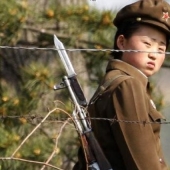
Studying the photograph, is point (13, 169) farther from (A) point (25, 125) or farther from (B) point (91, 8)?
(B) point (91, 8)

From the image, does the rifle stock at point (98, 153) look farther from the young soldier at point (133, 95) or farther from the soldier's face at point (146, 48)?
the soldier's face at point (146, 48)

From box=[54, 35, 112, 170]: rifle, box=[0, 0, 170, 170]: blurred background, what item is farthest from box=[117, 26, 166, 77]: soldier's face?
box=[0, 0, 170, 170]: blurred background

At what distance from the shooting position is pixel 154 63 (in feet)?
9.04

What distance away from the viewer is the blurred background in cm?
380

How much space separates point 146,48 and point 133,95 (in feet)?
0.70

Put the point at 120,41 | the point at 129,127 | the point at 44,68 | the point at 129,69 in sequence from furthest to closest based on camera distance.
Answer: the point at 44,68, the point at 120,41, the point at 129,69, the point at 129,127

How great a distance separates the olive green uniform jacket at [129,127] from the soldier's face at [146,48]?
0.21 feet

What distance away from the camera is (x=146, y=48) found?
275 cm

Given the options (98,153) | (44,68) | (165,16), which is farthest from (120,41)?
(44,68)

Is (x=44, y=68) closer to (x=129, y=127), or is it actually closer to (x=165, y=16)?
(x=165, y=16)

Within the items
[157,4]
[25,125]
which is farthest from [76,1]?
[157,4]

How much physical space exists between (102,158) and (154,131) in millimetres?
195

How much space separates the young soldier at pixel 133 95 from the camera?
2.58 meters

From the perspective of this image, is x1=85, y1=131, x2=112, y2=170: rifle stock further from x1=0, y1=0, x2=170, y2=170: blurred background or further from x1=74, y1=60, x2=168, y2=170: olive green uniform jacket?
x1=0, y1=0, x2=170, y2=170: blurred background
